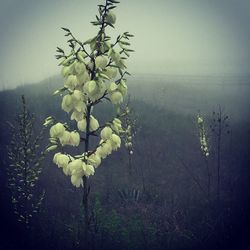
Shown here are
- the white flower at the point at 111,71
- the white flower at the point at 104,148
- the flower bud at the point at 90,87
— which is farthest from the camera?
the white flower at the point at 104,148

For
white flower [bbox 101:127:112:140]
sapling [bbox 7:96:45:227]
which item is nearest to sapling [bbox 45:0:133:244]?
white flower [bbox 101:127:112:140]

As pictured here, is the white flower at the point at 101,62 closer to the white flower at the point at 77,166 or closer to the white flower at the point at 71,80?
the white flower at the point at 71,80

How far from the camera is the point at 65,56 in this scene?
352 cm

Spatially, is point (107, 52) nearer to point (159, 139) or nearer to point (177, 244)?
point (177, 244)

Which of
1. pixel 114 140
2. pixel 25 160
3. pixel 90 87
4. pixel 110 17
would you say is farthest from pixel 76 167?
pixel 25 160

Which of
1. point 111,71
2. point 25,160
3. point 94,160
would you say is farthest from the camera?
point 25,160

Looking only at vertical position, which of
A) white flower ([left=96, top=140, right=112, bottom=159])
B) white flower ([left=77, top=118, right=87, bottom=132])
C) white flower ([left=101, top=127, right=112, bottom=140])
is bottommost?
white flower ([left=96, top=140, right=112, bottom=159])

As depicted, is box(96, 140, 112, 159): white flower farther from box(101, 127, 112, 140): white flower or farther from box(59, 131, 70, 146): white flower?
box(59, 131, 70, 146): white flower

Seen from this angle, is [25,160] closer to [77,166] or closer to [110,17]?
[77,166]

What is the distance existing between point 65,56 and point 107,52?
1.22 feet

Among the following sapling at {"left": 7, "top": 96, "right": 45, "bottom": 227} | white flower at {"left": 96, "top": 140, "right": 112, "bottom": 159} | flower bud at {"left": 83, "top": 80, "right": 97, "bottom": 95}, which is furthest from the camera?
sapling at {"left": 7, "top": 96, "right": 45, "bottom": 227}

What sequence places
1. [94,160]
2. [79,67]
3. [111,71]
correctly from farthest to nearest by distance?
[94,160] < [111,71] < [79,67]

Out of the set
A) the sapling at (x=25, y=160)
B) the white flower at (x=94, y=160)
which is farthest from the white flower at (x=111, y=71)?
the sapling at (x=25, y=160)

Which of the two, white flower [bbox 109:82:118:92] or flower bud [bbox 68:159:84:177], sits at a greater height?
white flower [bbox 109:82:118:92]
